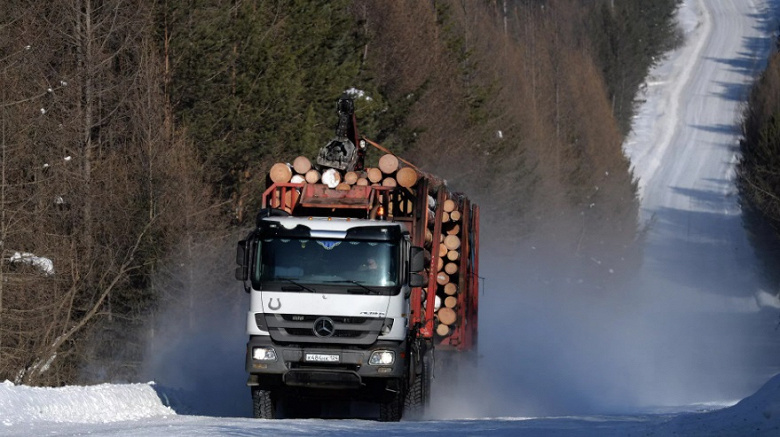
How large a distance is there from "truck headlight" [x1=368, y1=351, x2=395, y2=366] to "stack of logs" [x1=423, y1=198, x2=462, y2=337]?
11.4ft

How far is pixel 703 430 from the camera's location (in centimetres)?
1221

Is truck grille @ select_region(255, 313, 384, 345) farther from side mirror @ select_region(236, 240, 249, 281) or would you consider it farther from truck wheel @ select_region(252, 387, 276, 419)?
truck wheel @ select_region(252, 387, 276, 419)

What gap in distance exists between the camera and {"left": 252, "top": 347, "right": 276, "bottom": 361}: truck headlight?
14398 millimetres

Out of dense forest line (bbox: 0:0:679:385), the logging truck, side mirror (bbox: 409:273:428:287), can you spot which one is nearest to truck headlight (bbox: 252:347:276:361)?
the logging truck

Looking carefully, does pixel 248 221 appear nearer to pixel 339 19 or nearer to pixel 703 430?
pixel 339 19

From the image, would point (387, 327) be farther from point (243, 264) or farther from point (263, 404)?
point (263, 404)

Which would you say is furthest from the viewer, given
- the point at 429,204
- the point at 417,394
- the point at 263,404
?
the point at 429,204

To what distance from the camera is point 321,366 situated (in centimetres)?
1447

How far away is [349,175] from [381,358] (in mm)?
2985

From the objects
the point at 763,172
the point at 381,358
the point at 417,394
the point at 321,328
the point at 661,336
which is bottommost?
the point at 661,336

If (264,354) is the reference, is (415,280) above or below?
above

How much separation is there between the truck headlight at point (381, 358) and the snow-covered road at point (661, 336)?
2.31ft

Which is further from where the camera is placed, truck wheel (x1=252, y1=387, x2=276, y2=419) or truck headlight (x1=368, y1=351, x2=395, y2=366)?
truck wheel (x1=252, y1=387, x2=276, y2=419)

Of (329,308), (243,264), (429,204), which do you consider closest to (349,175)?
(429,204)
